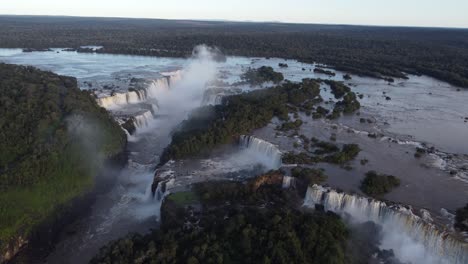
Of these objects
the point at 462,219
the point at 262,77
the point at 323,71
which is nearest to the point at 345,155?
the point at 462,219

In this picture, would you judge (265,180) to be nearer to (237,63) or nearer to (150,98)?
(150,98)

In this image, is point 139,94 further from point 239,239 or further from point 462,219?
point 462,219

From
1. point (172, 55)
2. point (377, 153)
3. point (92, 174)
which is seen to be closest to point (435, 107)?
point (377, 153)

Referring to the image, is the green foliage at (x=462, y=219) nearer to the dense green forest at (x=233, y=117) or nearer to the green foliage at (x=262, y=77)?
the dense green forest at (x=233, y=117)

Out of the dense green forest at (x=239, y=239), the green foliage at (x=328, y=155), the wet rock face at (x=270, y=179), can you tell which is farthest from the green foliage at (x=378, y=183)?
the wet rock face at (x=270, y=179)

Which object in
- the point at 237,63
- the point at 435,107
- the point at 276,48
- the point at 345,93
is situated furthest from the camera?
the point at 276,48

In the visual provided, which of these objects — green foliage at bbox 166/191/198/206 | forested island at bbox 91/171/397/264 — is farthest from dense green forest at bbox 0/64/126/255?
forested island at bbox 91/171/397/264
